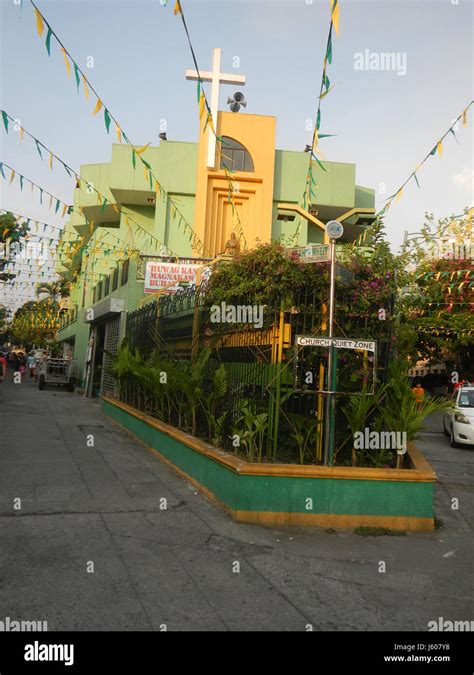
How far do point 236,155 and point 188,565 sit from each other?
24087 millimetres

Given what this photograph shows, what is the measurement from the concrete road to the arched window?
21065 mm

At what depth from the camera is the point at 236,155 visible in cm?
2694

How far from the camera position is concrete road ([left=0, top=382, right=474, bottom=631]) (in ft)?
13.4

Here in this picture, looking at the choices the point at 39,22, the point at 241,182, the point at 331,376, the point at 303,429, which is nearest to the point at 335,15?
the point at 39,22

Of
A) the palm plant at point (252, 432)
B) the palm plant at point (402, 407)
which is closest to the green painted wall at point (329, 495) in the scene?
the palm plant at point (252, 432)

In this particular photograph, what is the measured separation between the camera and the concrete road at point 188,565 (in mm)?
4078

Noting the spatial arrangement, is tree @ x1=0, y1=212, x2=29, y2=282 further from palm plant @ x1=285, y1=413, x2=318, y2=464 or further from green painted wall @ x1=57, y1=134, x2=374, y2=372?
palm plant @ x1=285, y1=413, x2=318, y2=464

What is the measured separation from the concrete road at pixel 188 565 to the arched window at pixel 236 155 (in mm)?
21065

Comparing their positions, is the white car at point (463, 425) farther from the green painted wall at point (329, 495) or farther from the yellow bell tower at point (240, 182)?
the yellow bell tower at point (240, 182)

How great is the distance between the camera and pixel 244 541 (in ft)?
18.9

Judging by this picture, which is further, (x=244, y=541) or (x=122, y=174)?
(x=122, y=174)
